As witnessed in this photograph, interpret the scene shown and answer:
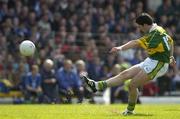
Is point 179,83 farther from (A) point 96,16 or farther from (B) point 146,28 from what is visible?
(B) point 146,28

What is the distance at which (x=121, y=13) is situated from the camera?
103ft

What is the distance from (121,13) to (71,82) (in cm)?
672

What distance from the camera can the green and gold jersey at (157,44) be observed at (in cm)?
1579

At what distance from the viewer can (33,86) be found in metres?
25.5

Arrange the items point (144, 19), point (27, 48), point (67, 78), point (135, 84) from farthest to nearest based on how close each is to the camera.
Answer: point (67, 78)
point (27, 48)
point (144, 19)
point (135, 84)

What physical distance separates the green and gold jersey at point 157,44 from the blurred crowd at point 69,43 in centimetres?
736

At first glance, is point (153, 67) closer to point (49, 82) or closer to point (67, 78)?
point (49, 82)

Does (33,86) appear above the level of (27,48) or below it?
above

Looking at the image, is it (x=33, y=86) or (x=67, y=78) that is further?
(x=67, y=78)

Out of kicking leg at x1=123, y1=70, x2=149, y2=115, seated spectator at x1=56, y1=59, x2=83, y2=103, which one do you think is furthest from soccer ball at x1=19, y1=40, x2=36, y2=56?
seated spectator at x1=56, y1=59, x2=83, y2=103

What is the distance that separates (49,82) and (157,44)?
10266 mm

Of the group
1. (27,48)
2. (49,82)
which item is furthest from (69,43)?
(27,48)

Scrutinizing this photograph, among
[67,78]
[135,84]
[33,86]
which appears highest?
[67,78]

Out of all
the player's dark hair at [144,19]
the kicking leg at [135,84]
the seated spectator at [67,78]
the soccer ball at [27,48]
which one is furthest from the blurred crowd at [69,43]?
the player's dark hair at [144,19]
